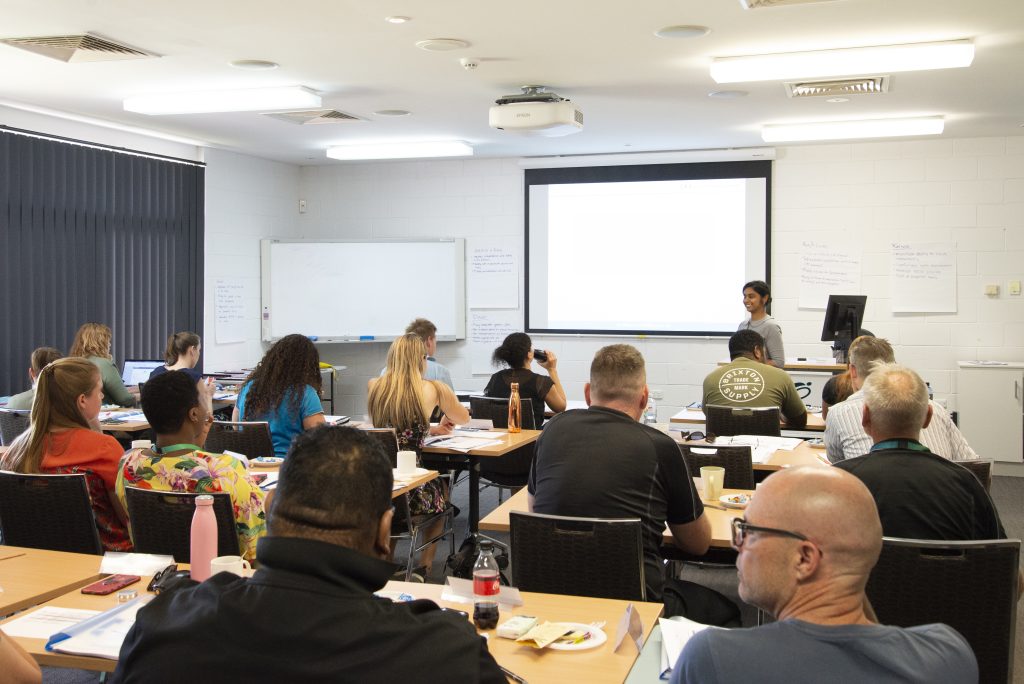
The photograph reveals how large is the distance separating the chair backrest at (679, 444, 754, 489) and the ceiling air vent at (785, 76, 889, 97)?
307 centimetres

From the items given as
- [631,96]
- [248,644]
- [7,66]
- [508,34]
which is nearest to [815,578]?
[248,644]

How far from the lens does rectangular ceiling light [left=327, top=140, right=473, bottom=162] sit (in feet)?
27.7

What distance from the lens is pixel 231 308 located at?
9031mm

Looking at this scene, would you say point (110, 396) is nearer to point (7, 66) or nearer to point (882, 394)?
point (7, 66)

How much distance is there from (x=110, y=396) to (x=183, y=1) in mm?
3240

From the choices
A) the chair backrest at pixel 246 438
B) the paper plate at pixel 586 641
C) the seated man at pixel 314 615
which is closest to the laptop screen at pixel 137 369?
the chair backrest at pixel 246 438

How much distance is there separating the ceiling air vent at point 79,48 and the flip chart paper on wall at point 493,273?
464cm

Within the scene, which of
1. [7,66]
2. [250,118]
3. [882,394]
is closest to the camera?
[882,394]

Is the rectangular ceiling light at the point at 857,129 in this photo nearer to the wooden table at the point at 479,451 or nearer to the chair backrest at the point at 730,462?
the wooden table at the point at 479,451

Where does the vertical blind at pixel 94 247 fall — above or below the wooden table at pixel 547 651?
above

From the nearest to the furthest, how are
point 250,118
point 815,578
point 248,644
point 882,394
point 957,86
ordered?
point 248,644, point 815,578, point 882,394, point 957,86, point 250,118

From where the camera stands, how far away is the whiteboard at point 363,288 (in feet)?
31.2

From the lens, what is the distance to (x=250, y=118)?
23.7 feet

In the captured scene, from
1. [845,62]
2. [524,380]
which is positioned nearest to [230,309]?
[524,380]
